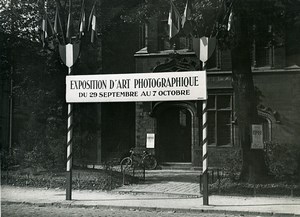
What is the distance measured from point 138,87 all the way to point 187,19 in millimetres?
2666

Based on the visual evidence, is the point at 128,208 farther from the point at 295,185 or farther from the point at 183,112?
the point at 183,112

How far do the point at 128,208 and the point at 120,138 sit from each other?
1197 cm

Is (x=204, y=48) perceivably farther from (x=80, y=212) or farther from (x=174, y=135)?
(x=174, y=135)

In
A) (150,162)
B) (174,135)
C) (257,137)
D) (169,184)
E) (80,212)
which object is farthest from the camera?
(174,135)

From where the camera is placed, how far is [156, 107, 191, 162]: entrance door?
68.9 feet

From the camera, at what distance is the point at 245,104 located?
14203 millimetres

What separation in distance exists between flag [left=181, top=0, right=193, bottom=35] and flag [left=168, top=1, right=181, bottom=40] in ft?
0.64

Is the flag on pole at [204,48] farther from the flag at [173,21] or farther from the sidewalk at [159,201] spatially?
the sidewalk at [159,201]

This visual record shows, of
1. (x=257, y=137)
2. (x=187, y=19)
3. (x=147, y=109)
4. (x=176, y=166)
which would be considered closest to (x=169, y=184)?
(x=257, y=137)

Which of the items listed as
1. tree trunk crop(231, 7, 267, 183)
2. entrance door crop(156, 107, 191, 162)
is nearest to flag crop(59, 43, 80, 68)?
tree trunk crop(231, 7, 267, 183)

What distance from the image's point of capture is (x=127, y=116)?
23844 mm

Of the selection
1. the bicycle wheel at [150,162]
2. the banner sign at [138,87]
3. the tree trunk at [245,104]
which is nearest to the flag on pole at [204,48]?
the banner sign at [138,87]

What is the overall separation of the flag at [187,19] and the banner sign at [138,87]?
2.09 meters

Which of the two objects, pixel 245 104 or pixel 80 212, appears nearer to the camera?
pixel 80 212
